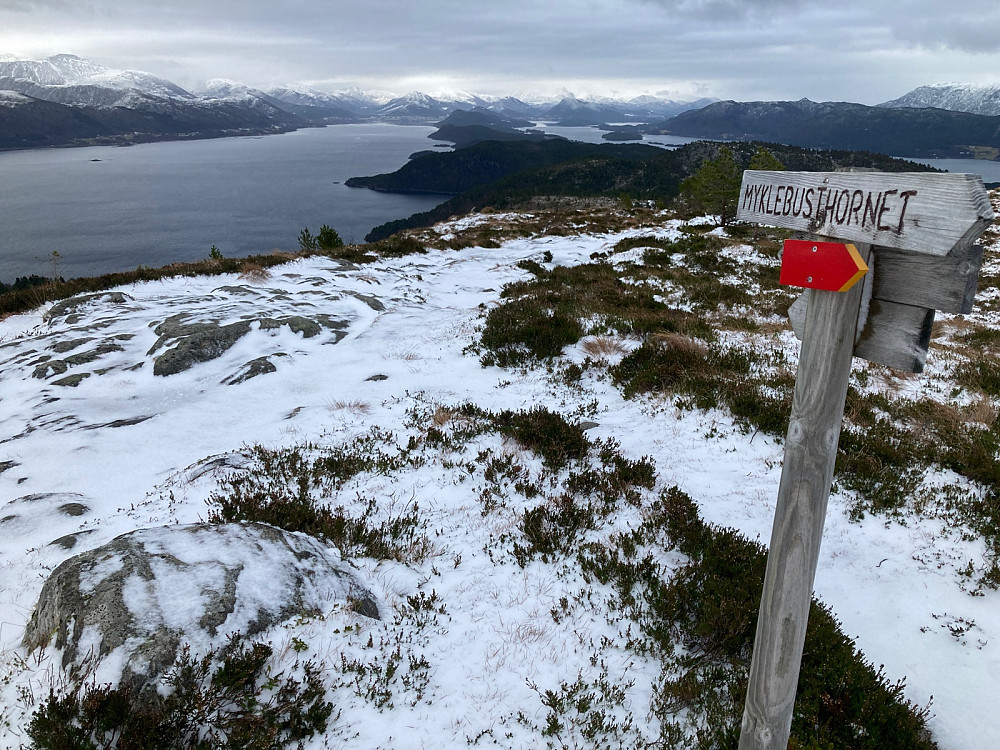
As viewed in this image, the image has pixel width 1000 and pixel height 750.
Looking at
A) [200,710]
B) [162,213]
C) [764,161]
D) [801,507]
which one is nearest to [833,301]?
[801,507]

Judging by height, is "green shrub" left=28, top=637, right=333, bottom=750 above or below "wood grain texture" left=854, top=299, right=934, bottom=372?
below

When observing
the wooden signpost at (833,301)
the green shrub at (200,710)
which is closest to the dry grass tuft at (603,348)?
the wooden signpost at (833,301)

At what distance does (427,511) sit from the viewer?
578cm

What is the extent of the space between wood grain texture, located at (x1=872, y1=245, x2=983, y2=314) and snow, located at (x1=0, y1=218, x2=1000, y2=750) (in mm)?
3299

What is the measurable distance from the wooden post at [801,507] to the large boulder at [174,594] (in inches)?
124

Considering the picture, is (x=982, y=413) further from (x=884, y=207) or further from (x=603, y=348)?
(x=884, y=207)

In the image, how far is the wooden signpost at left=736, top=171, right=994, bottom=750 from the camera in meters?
1.76

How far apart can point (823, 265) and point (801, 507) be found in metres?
1.12

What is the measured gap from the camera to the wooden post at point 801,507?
2098 mm

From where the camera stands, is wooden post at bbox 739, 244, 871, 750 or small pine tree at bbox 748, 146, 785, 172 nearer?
wooden post at bbox 739, 244, 871, 750

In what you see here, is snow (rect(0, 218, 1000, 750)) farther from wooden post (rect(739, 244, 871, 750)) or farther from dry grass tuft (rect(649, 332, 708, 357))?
dry grass tuft (rect(649, 332, 708, 357))

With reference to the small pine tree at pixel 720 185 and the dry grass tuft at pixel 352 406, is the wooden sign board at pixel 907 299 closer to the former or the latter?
the dry grass tuft at pixel 352 406

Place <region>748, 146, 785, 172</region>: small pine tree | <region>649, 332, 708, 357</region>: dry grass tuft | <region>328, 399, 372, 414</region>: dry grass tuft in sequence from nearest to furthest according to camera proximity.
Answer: <region>328, 399, 372, 414</region>: dry grass tuft → <region>649, 332, 708, 357</region>: dry grass tuft → <region>748, 146, 785, 172</region>: small pine tree

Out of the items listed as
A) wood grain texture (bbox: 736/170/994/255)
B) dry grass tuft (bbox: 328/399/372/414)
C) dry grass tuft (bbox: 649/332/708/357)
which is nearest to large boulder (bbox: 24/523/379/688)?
dry grass tuft (bbox: 328/399/372/414)
